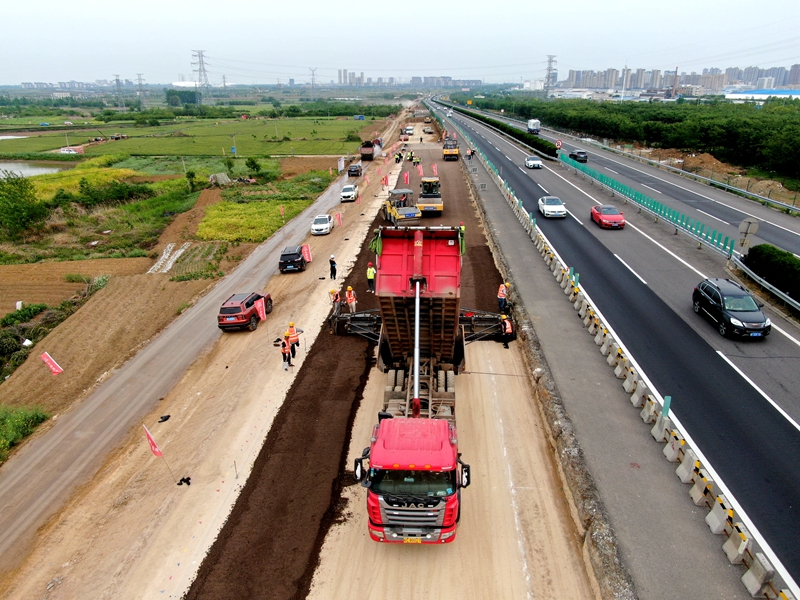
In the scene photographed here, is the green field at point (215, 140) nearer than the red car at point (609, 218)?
No

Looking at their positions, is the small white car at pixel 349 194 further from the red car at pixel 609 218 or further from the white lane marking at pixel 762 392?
the white lane marking at pixel 762 392

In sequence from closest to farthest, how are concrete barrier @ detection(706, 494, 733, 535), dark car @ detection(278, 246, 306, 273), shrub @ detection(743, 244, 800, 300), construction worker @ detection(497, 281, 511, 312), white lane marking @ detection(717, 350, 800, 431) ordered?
concrete barrier @ detection(706, 494, 733, 535) < white lane marking @ detection(717, 350, 800, 431) < shrub @ detection(743, 244, 800, 300) < construction worker @ detection(497, 281, 511, 312) < dark car @ detection(278, 246, 306, 273)

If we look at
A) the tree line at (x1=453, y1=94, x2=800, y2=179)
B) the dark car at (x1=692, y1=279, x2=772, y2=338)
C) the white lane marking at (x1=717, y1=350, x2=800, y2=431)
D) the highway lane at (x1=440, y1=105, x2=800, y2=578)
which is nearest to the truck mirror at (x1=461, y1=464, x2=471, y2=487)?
the highway lane at (x1=440, y1=105, x2=800, y2=578)

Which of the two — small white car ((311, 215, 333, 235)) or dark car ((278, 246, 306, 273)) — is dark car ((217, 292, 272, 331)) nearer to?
dark car ((278, 246, 306, 273))

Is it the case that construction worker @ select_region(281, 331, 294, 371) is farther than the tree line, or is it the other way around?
the tree line

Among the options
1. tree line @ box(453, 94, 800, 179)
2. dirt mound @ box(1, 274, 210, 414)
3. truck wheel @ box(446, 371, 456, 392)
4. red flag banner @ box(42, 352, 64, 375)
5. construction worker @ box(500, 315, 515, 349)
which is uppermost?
tree line @ box(453, 94, 800, 179)

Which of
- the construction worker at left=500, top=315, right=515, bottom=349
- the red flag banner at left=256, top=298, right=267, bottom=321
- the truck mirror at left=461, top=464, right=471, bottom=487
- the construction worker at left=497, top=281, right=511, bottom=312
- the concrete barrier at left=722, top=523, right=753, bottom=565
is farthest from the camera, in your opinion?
the red flag banner at left=256, top=298, right=267, bottom=321

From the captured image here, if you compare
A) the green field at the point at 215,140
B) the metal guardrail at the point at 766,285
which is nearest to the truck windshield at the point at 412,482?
the metal guardrail at the point at 766,285
